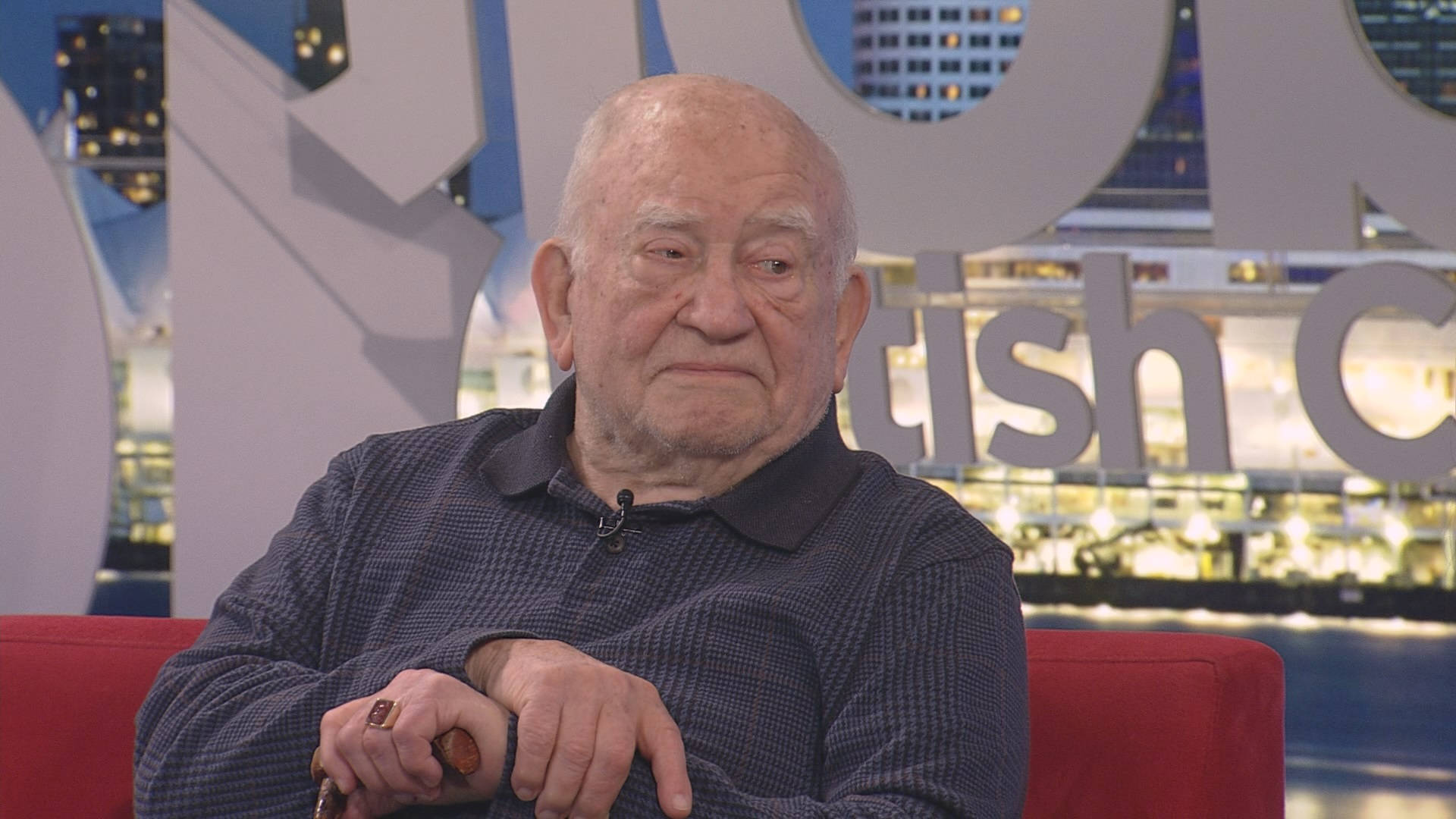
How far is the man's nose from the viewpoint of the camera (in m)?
1.49

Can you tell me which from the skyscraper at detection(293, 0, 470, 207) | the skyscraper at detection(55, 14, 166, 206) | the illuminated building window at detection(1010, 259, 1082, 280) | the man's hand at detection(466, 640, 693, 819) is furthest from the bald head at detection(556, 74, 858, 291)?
the skyscraper at detection(55, 14, 166, 206)

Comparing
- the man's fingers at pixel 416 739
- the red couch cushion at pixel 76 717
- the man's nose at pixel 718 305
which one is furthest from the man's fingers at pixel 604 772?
the red couch cushion at pixel 76 717

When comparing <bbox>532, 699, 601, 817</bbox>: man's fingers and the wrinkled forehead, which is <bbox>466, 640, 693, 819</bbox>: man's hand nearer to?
<bbox>532, 699, 601, 817</bbox>: man's fingers

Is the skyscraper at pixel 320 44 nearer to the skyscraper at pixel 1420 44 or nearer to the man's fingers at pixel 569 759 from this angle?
the skyscraper at pixel 1420 44

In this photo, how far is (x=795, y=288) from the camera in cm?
154

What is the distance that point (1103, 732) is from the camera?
1.61 m

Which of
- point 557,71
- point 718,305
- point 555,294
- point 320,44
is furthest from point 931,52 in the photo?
point 718,305

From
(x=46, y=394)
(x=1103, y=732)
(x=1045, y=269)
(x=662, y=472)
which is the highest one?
(x=1045, y=269)

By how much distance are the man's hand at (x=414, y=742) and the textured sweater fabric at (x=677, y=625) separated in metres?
0.03

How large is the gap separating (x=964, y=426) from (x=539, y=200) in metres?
1.02

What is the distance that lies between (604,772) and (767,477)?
429 mm

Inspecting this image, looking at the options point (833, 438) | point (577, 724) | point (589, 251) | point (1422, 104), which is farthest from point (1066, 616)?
point (577, 724)

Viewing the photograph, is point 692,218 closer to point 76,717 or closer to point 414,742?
point 414,742

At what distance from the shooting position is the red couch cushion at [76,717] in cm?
179
